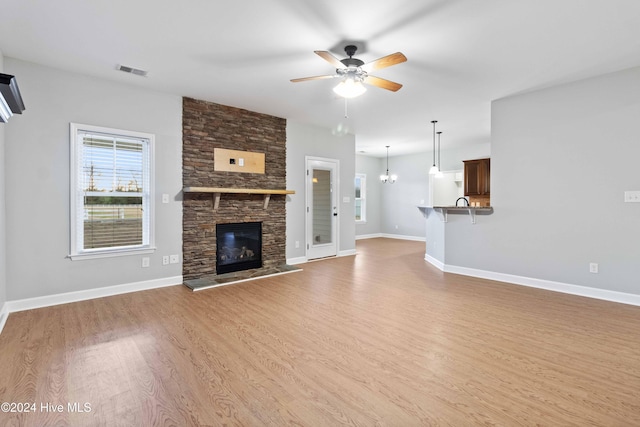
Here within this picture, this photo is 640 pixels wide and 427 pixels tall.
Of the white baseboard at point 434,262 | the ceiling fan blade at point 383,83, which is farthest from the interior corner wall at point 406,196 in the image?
the ceiling fan blade at point 383,83

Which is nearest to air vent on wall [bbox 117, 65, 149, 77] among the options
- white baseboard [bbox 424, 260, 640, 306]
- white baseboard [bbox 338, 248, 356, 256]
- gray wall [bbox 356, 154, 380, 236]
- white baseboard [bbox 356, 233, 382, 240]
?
white baseboard [bbox 338, 248, 356, 256]

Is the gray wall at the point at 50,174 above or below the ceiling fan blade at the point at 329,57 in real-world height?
below

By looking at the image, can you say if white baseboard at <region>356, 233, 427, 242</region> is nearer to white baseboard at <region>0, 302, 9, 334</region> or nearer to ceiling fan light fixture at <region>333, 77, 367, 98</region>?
ceiling fan light fixture at <region>333, 77, 367, 98</region>

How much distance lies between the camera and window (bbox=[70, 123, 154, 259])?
388cm

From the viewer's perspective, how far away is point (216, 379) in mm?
2139

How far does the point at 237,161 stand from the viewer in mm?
5348

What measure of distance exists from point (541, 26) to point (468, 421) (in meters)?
3.28

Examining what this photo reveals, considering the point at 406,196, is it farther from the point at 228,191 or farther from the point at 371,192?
the point at 228,191

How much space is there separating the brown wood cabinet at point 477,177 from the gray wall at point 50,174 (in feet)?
24.5

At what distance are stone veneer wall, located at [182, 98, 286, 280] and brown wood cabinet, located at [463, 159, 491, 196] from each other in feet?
16.7

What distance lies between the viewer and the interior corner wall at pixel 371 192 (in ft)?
33.8

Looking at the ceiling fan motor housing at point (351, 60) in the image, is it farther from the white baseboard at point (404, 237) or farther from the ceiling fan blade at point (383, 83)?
the white baseboard at point (404, 237)

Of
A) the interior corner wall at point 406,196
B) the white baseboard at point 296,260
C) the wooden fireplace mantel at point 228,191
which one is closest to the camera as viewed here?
the wooden fireplace mantel at point 228,191

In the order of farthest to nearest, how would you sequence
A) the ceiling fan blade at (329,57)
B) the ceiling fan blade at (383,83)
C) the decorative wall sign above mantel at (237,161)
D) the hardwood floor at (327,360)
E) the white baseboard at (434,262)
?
1. the white baseboard at (434,262)
2. the decorative wall sign above mantel at (237,161)
3. the ceiling fan blade at (383,83)
4. the ceiling fan blade at (329,57)
5. the hardwood floor at (327,360)
